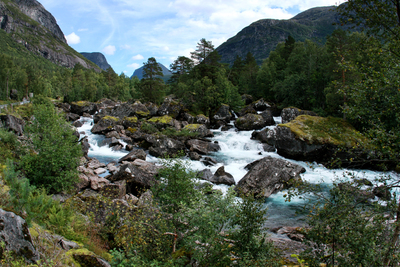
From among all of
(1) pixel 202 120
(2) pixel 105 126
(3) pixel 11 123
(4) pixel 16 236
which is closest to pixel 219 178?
(4) pixel 16 236

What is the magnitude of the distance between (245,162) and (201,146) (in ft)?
21.8

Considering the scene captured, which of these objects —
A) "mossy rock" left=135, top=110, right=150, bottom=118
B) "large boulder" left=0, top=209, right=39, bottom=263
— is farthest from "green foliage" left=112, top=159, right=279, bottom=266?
"mossy rock" left=135, top=110, right=150, bottom=118

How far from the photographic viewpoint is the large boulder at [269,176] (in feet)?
54.6

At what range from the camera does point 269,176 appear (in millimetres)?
17219

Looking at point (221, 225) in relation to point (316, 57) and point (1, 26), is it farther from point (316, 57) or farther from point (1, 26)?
point (1, 26)

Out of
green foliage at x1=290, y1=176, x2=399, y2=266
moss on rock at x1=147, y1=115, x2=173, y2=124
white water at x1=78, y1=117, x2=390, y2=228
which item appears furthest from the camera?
moss on rock at x1=147, y1=115, x2=173, y2=124

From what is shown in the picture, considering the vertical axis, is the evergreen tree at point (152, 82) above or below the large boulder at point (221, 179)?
above

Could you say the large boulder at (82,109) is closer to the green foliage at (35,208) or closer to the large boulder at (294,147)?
the large boulder at (294,147)

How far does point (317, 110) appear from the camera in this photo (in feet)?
114

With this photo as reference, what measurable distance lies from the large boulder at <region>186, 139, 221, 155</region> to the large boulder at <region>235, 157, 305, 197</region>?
32.8 ft

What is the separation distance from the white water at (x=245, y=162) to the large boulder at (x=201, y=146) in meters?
0.92

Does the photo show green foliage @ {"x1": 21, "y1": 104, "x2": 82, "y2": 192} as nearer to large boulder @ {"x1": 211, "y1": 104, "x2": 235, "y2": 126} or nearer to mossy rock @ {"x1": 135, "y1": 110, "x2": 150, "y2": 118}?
mossy rock @ {"x1": 135, "y1": 110, "x2": 150, "y2": 118}

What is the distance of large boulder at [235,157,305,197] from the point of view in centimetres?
1664

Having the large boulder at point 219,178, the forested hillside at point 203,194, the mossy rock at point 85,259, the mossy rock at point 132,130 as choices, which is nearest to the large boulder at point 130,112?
the mossy rock at point 132,130
